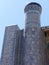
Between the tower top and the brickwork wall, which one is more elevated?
the tower top

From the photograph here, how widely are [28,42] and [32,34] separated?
1.76ft

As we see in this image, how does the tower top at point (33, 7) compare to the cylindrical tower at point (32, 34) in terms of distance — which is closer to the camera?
the cylindrical tower at point (32, 34)

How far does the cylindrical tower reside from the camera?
33.2ft

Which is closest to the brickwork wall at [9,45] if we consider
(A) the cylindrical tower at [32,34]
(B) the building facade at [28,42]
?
(B) the building facade at [28,42]

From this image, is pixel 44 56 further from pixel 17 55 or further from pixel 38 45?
pixel 17 55

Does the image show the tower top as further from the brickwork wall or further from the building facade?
the brickwork wall

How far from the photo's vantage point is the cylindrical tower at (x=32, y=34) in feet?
33.2

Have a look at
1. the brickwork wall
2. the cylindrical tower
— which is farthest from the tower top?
the brickwork wall

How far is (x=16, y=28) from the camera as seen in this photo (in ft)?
37.0

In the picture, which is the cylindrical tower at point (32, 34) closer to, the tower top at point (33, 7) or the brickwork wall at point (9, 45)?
the tower top at point (33, 7)

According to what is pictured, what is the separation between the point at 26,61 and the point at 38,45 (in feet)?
3.71

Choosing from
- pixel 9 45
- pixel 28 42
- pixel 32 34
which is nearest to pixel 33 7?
pixel 32 34

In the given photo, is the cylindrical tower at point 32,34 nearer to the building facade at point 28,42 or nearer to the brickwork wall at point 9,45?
the building facade at point 28,42

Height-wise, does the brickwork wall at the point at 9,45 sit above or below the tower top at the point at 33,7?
below
